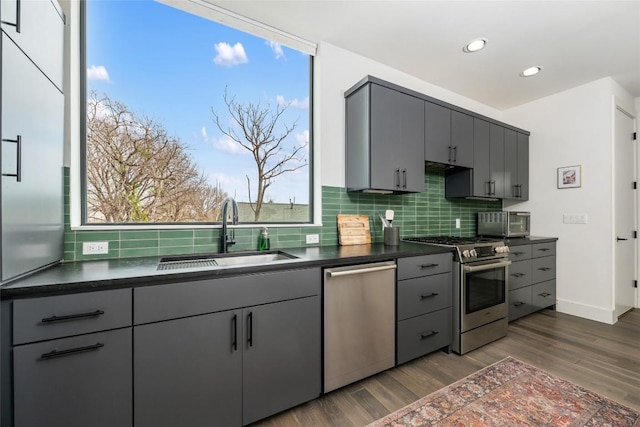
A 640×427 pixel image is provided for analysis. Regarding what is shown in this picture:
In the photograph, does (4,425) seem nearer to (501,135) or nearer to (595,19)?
(595,19)

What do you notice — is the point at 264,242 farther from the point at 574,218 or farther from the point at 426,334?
the point at 574,218

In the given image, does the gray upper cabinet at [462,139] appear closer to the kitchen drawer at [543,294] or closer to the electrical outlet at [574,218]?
the electrical outlet at [574,218]

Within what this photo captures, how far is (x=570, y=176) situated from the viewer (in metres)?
3.21

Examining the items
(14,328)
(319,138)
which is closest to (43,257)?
(14,328)

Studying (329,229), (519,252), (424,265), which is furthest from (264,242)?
(519,252)

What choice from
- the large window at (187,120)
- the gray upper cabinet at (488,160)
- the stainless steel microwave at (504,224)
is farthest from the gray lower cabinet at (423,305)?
the stainless steel microwave at (504,224)

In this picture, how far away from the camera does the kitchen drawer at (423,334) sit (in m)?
1.98

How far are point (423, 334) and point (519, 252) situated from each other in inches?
65.9

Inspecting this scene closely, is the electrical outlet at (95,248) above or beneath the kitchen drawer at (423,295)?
above

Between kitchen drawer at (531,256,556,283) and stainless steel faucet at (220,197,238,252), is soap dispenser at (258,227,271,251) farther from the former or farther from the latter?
kitchen drawer at (531,256,556,283)

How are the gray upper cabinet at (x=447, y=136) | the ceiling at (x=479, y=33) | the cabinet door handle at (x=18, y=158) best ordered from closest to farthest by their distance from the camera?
1. the cabinet door handle at (x=18, y=158)
2. the ceiling at (x=479, y=33)
3. the gray upper cabinet at (x=447, y=136)

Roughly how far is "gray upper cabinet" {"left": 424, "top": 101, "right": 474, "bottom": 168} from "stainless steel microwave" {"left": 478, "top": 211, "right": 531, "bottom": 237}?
839 mm

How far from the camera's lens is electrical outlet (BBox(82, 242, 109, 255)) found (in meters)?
1.58

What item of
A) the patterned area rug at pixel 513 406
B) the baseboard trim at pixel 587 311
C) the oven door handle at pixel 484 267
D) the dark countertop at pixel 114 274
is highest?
the dark countertop at pixel 114 274
